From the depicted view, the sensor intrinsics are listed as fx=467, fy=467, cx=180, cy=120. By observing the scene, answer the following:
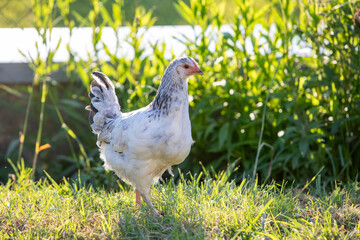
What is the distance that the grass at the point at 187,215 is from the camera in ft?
7.46

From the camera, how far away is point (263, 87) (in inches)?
147

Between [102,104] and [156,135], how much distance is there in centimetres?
76

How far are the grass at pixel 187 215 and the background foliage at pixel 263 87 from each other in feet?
1.73

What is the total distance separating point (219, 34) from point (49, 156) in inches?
75.8

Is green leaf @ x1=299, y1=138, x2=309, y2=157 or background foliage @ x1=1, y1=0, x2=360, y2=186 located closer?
green leaf @ x1=299, y1=138, x2=309, y2=157

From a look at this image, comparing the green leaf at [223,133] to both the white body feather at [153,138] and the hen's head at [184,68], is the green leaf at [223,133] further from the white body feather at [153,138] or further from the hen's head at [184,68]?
the hen's head at [184,68]

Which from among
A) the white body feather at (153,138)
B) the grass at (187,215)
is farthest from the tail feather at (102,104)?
the grass at (187,215)

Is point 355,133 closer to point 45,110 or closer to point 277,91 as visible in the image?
point 277,91

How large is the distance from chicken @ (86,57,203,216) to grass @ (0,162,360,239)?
17 cm

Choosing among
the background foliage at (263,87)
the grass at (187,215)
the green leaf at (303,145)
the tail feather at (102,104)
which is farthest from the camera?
the background foliage at (263,87)

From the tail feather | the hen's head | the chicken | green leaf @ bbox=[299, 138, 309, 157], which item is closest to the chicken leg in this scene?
the chicken

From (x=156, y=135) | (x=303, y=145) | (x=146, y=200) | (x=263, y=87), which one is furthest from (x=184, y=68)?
(x=263, y=87)

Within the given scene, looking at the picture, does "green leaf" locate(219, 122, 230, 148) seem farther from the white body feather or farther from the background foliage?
the white body feather

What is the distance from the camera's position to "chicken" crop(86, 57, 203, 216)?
2537mm
